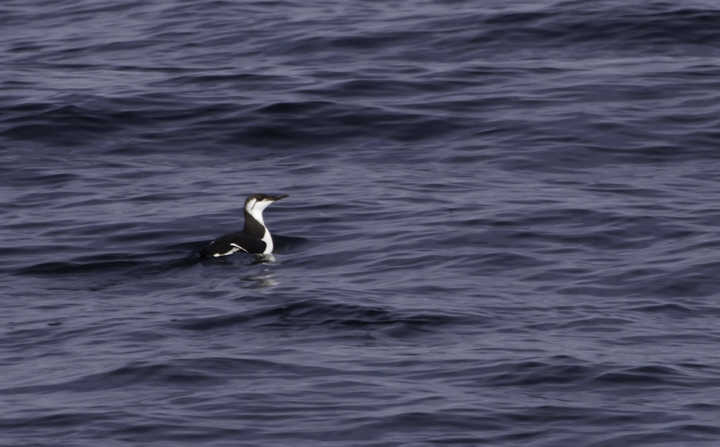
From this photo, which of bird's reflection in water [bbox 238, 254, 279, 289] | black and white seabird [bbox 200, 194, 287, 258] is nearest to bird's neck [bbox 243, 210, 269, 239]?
black and white seabird [bbox 200, 194, 287, 258]

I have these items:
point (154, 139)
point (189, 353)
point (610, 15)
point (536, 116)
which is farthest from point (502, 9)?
point (189, 353)

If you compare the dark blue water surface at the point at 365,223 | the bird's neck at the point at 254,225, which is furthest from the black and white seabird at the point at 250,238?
the dark blue water surface at the point at 365,223

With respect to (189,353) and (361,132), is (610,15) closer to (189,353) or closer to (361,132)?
(361,132)

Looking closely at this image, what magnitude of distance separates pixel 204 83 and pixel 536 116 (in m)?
5.90

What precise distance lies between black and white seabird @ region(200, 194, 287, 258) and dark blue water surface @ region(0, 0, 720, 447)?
0.17 m

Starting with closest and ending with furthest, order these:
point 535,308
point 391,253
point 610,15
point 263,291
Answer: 1. point 535,308
2. point 263,291
3. point 391,253
4. point 610,15

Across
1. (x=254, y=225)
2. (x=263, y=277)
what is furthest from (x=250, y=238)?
(x=263, y=277)

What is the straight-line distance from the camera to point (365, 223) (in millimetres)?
14922

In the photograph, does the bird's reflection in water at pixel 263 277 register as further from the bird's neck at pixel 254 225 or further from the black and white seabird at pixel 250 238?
the bird's neck at pixel 254 225

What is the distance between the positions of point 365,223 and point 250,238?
1492 millimetres

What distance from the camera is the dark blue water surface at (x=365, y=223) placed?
9086mm

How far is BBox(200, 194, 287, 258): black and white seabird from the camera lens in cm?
1391

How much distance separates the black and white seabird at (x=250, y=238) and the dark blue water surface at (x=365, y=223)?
173 millimetres

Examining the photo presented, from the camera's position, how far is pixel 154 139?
18625 mm
